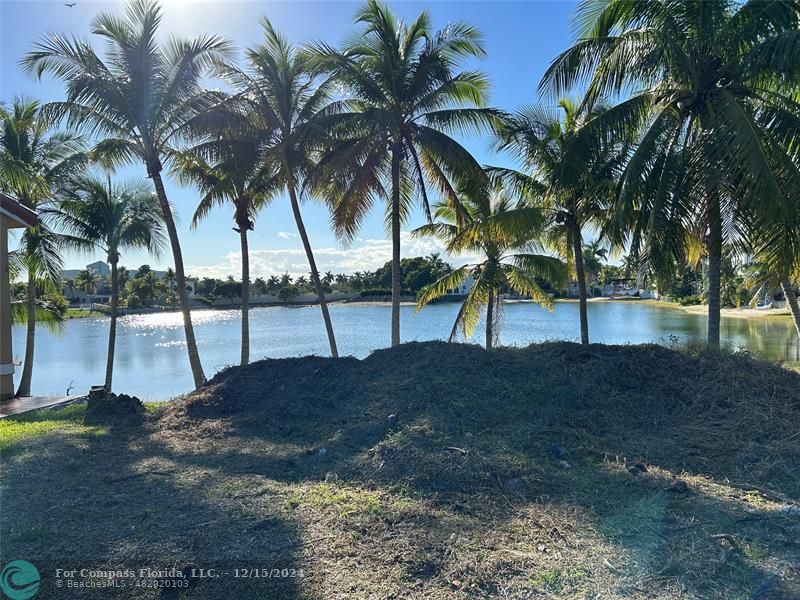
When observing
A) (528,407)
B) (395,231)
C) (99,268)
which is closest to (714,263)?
(528,407)

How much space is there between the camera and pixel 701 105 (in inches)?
345

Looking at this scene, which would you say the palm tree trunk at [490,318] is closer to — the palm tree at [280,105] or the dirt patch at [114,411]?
the palm tree at [280,105]

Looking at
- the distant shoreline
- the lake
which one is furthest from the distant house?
the lake

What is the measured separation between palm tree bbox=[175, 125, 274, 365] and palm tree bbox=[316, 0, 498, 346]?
2230 mm

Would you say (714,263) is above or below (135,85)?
below

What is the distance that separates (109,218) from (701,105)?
53.5 feet

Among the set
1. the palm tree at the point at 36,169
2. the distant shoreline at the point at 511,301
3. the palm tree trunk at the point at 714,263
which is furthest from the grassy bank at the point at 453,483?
the distant shoreline at the point at 511,301

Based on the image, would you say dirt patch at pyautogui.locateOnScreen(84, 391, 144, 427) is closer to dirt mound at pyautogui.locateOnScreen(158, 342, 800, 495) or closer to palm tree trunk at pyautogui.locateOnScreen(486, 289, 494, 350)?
dirt mound at pyautogui.locateOnScreen(158, 342, 800, 495)

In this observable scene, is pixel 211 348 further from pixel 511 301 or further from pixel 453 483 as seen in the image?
pixel 511 301

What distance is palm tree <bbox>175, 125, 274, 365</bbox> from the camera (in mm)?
12916

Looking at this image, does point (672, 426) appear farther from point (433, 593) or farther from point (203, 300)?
point (203, 300)

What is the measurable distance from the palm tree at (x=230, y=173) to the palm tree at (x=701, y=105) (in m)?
7.78

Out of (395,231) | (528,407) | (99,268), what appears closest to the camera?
(528,407)

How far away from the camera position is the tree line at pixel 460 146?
816 centimetres
